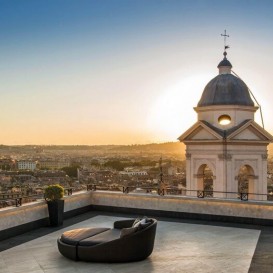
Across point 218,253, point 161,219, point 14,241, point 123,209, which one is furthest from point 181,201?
point 14,241

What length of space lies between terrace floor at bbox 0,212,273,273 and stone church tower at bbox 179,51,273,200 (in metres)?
5.12

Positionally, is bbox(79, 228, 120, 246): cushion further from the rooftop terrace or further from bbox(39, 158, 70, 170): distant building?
bbox(39, 158, 70, 170): distant building

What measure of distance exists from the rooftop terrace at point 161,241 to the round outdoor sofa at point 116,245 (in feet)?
0.50

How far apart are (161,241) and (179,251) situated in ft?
3.16

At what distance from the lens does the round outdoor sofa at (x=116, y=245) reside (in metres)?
8.17

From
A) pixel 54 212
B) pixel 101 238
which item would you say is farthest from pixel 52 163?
pixel 101 238

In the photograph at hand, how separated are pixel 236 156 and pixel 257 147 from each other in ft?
4.07

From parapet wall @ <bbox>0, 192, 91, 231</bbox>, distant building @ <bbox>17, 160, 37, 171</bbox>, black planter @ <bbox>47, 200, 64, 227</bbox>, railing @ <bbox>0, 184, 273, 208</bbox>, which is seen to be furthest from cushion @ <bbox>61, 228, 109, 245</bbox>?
distant building @ <bbox>17, 160, 37, 171</bbox>

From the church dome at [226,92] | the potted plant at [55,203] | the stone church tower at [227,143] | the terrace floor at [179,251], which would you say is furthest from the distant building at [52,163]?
the terrace floor at [179,251]

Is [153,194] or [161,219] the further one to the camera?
[153,194]

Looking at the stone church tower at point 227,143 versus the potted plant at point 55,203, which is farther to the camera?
the stone church tower at point 227,143

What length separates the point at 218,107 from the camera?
18188mm

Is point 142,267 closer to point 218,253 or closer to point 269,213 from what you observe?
point 218,253

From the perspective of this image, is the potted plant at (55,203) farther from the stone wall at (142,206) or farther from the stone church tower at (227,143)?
the stone church tower at (227,143)
